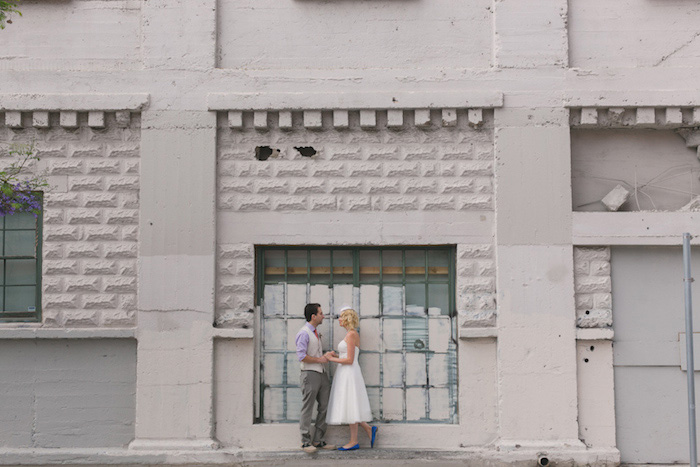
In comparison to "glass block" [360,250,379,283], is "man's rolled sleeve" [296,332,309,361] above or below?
below

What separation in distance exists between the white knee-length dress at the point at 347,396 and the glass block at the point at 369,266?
91 centimetres

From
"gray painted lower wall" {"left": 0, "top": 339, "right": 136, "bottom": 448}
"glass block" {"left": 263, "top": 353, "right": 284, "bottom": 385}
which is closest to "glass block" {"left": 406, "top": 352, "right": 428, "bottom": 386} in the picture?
"glass block" {"left": 263, "top": 353, "right": 284, "bottom": 385}

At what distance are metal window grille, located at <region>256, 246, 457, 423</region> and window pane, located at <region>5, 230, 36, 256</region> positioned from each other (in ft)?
9.47

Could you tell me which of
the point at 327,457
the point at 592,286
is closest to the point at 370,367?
the point at 327,457

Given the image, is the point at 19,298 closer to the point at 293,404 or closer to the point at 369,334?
the point at 293,404

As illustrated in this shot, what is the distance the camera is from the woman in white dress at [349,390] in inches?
352

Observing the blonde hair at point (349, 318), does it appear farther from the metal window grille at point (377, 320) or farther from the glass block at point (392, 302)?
the glass block at point (392, 302)

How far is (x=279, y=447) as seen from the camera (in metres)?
9.25

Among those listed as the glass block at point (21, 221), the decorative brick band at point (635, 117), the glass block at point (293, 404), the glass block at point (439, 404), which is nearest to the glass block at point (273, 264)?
the glass block at point (293, 404)

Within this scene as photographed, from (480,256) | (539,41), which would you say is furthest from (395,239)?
(539,41)

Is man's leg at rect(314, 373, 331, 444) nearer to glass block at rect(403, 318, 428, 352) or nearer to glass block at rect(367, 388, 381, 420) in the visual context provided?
glass block at rect(367, 388, 381, 420)

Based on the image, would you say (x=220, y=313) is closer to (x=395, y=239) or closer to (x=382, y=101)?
(x=395, y=239)

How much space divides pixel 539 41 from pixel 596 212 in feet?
7.42

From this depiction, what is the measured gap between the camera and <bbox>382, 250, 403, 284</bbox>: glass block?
959 centimetres
